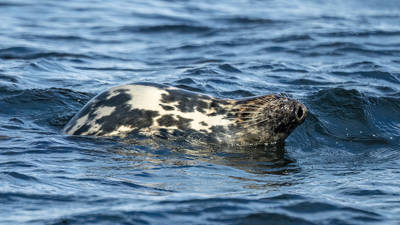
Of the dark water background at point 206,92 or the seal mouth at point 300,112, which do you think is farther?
the seal mouth at point 300,112

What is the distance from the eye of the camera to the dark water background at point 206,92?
4969 mm

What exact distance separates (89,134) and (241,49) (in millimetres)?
7677

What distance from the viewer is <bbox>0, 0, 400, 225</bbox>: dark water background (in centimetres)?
497

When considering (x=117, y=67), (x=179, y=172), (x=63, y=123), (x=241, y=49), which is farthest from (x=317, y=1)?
(x=179, y=172)

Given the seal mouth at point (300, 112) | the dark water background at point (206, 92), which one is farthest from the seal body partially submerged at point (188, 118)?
the dark water background at point (206, 92)

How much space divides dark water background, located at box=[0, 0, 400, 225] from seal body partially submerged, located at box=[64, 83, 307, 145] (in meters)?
0.23

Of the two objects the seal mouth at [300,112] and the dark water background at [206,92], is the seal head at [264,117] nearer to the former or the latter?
the seal mouth at [300,112]

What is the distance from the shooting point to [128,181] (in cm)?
560

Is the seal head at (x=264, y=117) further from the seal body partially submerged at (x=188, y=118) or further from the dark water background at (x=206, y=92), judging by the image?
the dark water background at (x=206, y=92)

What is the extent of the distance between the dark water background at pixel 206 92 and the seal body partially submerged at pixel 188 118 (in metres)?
0.23

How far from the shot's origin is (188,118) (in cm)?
715

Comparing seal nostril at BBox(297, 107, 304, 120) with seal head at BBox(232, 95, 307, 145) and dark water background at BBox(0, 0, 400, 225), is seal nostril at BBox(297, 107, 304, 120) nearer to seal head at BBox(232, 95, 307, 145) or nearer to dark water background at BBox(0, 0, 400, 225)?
seal head at BBox(232, 95, 307, 145)

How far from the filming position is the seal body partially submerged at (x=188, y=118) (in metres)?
7.07

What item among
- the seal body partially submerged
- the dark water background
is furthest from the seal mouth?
the dark water background
